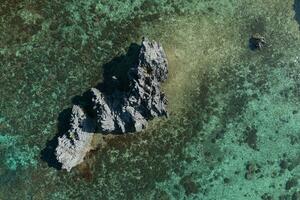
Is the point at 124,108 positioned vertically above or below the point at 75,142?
above

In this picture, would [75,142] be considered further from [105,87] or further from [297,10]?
[297,10]

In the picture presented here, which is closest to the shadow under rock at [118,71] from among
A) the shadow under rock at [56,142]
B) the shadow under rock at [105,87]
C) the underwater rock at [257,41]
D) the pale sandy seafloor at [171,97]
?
the shadow under rock at [105,87]

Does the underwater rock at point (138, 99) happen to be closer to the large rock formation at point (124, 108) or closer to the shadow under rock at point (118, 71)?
the large rock formation at point (124, 108)

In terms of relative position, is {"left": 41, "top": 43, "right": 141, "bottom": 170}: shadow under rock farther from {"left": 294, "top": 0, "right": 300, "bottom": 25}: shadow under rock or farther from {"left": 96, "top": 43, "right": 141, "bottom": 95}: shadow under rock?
{"left": 294, "top": 0, "right": 300, "bottom": 25}: shadow under rock

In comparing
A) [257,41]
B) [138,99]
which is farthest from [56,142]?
[257,41]

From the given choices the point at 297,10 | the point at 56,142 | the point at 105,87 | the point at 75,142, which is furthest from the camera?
the point at 297,10

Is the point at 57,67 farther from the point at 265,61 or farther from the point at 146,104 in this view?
the point at 265,61
